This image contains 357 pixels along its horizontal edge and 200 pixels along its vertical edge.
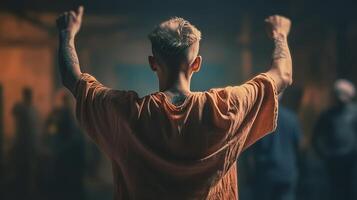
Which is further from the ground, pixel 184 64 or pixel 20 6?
pixel 20 6

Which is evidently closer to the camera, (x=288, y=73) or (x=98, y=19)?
(x=288, y=73)

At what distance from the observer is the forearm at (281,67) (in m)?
1.57

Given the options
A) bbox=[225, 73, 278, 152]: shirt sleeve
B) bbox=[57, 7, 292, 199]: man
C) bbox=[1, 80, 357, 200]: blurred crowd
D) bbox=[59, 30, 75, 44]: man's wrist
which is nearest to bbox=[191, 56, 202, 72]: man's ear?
bbox=[57, 7, 292, 199]: man

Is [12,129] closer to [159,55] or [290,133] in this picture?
[290,133]

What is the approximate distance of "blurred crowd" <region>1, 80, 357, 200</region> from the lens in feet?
15.8

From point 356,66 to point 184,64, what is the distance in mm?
4109

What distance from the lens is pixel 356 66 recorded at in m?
5.33

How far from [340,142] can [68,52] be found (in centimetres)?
349

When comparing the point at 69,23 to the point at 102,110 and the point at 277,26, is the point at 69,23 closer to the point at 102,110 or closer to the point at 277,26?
the point at 102,110

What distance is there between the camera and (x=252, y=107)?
1539mm

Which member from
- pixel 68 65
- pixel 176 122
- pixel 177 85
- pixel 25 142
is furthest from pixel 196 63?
pixel 25 142

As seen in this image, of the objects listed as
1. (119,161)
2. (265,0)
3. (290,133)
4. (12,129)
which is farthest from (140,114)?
(12,129)

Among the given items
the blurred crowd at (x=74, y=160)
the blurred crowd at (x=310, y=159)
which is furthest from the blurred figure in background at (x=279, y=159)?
the blurred crowd at (x=74, y=160)

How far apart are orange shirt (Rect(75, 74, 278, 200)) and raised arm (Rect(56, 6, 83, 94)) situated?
40 mm
